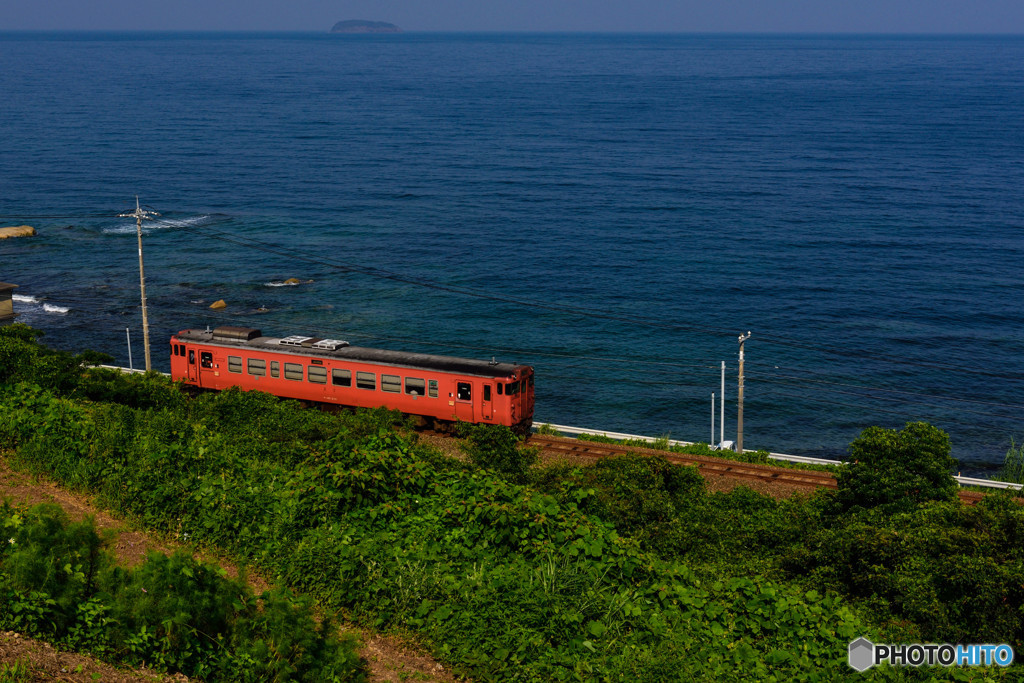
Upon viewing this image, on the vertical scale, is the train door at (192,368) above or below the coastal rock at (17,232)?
below

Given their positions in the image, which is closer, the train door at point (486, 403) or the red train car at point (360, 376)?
the train door at point (486, 403)

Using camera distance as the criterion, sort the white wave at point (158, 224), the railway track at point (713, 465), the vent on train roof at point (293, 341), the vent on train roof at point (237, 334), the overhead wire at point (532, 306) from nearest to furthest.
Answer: the railway track at point (713, 465)
the vent on train roof at point (293, 341)
the vent on train roof at point (237, 334)
the overhead wire at point (532, 306)
the white wave at point (158, 224)

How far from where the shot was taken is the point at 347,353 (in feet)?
114

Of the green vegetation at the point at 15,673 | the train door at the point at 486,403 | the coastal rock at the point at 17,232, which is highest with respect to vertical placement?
the coastal rock at the point at 17,232

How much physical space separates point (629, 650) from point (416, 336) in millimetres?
47097

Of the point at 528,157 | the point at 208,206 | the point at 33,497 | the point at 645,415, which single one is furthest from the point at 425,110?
the point at 33,497

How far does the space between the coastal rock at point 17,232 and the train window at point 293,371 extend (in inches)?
2431

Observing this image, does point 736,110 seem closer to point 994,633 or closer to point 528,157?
point 528,157

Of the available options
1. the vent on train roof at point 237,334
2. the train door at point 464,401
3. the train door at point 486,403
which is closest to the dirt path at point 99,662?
the train door at point 464,401

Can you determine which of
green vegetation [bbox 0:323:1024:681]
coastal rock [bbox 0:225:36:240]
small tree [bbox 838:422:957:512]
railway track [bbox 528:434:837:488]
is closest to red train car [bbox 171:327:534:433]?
railway track [bbox 528:434:837:488]

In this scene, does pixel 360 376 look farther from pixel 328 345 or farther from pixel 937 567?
pixel 937 567

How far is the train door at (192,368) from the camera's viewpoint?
37.5m

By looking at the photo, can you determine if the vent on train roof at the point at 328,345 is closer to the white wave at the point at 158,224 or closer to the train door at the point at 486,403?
the train door at the point at 486,403

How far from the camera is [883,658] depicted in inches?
553
